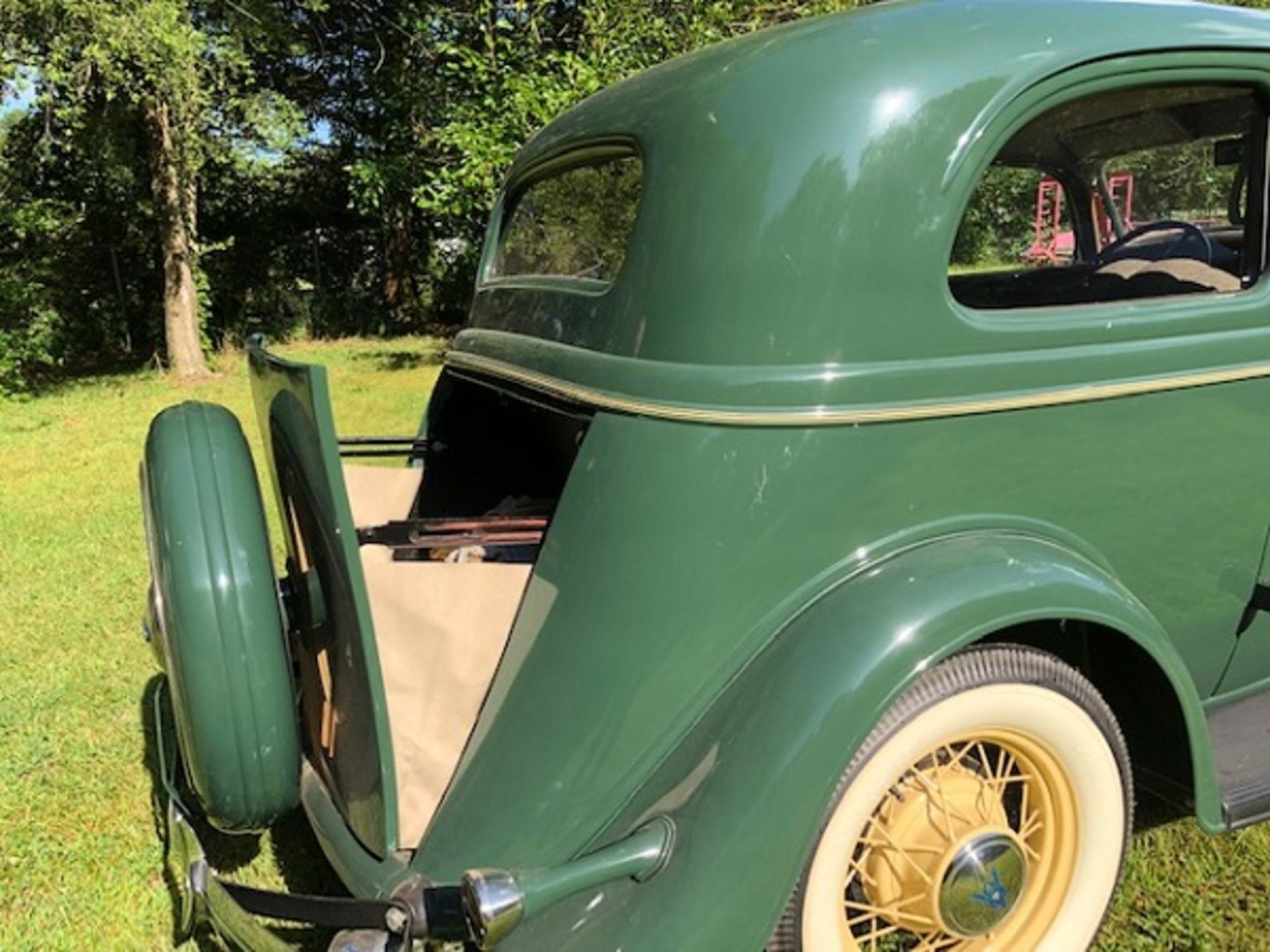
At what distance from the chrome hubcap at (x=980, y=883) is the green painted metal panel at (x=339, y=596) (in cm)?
104

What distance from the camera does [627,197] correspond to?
7.35ft

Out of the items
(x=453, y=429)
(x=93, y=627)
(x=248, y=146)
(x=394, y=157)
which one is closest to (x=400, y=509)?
(x=453, y=429)

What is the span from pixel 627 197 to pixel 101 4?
6.67 metres

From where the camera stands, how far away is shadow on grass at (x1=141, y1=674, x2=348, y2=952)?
244 centimetres

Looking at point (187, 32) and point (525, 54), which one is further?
point (525, 54)

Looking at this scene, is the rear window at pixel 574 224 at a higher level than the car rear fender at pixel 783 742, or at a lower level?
higher

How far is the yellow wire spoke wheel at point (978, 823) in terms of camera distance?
5.96 ft

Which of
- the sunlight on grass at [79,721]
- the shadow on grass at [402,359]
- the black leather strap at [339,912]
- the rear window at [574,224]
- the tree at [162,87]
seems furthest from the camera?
the shadow on grass at [402,359]

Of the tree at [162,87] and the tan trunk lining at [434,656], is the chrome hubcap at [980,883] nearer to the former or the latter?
the tan trunk lining at [434,656]

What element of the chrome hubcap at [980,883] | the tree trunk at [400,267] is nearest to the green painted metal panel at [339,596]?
the chrome hubcap at [980,883]

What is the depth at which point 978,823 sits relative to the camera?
195 cm

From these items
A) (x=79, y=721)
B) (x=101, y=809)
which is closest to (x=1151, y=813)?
(x=101, y=809)

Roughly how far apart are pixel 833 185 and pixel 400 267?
12719 millimetres

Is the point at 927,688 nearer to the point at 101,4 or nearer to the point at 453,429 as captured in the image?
the point at 453,429
